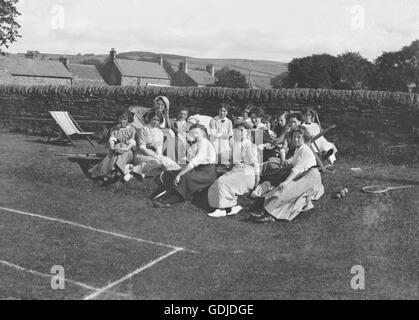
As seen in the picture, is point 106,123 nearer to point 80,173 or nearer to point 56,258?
point 80,173

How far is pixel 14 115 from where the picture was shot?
1914cm

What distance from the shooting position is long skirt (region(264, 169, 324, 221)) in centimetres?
870

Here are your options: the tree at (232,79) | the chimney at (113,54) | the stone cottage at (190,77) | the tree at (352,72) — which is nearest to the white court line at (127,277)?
the tree at (352,72)

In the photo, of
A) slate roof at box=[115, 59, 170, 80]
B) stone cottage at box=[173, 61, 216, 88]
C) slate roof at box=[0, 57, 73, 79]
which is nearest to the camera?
slate roof at box=[0, 57, 73, 79]

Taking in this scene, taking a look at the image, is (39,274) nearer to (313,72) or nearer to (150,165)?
(150,165)

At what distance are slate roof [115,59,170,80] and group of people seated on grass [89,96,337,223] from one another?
6100 centimetres

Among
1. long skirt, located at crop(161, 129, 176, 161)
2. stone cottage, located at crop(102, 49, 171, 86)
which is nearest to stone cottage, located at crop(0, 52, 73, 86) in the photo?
stone cottage, located at crop(102, 49, 171, 86)

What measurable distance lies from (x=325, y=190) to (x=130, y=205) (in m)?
3.48

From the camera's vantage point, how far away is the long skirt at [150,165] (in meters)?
10.5

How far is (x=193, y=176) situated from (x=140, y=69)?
6707cm

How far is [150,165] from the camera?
10719mm

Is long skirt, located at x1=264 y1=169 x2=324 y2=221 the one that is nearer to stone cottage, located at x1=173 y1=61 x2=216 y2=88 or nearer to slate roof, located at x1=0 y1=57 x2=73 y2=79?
slate roof, located at x1=0 y1=57 x2=73 y2=79

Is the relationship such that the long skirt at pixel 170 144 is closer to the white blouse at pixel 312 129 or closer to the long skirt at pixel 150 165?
the long skirt at pixel 150 165

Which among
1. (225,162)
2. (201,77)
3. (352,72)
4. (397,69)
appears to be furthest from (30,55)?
(225,162)
